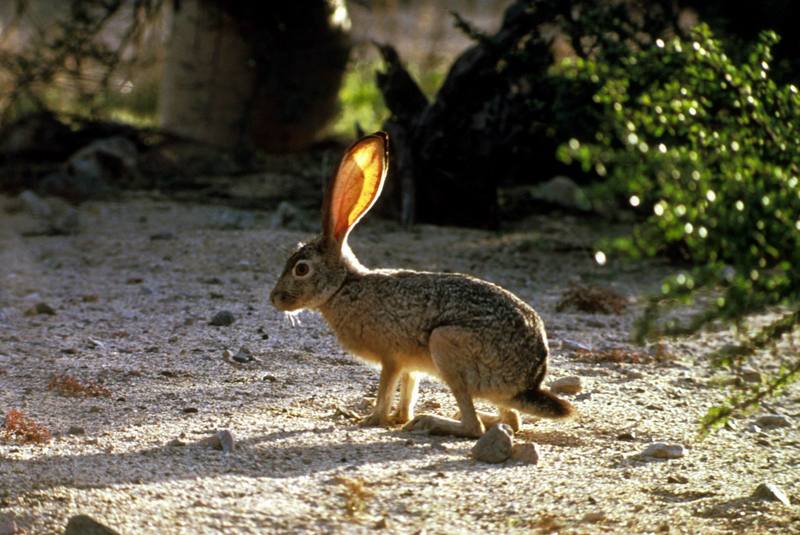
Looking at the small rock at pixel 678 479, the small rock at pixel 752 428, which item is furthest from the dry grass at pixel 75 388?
the small rock at pixel 752 428

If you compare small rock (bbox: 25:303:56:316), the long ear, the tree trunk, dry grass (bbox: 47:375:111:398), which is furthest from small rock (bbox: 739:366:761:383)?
the tree trunk

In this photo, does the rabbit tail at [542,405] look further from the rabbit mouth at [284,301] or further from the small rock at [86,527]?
the small rock at [86,527]

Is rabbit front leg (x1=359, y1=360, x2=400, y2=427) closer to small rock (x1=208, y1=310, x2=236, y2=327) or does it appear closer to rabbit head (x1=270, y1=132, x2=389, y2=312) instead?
rabbit head (x1=270, y1=132, x2=389, y2=312)

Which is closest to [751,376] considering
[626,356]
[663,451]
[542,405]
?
[626,356]

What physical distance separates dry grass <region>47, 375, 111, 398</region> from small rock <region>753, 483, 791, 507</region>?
2565 mm

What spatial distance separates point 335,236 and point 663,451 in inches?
65.2

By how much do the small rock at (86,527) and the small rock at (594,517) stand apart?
4.92 ft

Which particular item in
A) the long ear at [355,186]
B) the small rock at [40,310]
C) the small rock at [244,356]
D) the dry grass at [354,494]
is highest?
the long ear at [355,186]

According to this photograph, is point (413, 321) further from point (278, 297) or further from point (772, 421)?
point (772, 421)

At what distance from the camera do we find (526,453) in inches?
191

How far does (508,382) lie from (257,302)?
8.55 ft

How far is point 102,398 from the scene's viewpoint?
17.5 ft

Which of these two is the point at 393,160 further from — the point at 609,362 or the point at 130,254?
the point at 609,362

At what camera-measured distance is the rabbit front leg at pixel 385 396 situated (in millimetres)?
5309
